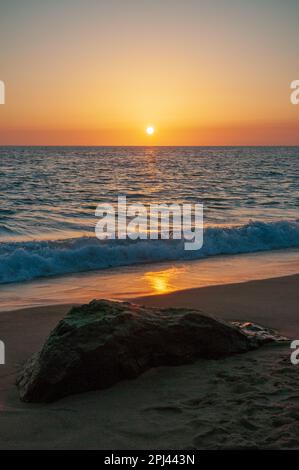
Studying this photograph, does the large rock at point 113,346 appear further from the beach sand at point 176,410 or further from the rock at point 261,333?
the rock at point 261,333

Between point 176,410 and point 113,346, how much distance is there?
80 cm

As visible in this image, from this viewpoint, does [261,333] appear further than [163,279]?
No

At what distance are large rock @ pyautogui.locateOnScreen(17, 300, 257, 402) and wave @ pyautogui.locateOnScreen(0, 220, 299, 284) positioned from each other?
18.5ft

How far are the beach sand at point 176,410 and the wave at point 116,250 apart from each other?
5.37 meters

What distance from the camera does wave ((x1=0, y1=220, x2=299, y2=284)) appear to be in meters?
10.8

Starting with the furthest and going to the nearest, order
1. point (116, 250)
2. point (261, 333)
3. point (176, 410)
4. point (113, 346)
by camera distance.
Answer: point (116, 250), point (261, 333), point (113, 346), point (176, 410)

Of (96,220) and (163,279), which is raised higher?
(96,220)

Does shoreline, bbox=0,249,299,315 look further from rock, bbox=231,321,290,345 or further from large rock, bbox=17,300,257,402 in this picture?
large rock, bbox=17,300,257,402

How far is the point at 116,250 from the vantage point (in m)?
12.4

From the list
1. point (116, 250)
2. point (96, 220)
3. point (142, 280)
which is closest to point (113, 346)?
point (142, 280)

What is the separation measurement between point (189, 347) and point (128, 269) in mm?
6509

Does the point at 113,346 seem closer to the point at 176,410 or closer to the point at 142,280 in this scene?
the point at 176,410

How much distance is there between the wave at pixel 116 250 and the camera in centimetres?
1083
